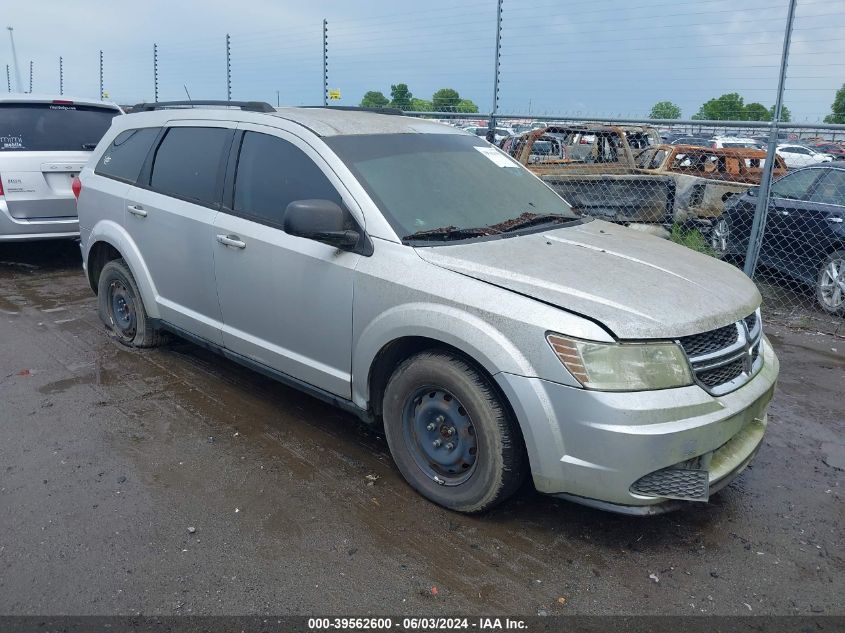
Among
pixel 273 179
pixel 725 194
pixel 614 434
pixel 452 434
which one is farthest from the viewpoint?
pixel 725 194

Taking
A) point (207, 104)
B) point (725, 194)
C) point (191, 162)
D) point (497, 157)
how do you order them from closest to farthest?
point (497, 157)
point (191, 162)
point (207, 104)
point (725, 194)

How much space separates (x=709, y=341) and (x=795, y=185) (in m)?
5.82

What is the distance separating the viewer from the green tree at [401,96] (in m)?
10.7

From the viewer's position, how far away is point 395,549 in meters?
3.11

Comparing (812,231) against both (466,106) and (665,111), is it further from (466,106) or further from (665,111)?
(466,106)

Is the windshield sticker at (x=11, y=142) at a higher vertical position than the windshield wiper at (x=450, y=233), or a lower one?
higher

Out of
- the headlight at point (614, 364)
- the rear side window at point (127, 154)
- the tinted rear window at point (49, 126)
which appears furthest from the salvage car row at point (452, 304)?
the tinted rear window at point (49, 126)

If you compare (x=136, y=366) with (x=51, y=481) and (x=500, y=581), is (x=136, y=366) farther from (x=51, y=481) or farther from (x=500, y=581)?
(x=500, y=581)

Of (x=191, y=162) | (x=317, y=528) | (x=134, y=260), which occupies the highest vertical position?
(x=191, y=162)

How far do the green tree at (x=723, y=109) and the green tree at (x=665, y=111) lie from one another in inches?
10.7

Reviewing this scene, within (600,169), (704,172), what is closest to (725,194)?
(704,172)

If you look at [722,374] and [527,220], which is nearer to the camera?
[722,374]

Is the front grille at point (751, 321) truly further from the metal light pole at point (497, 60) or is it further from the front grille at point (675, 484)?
the metal light pole at point (497, 60)

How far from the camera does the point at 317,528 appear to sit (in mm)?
3248
